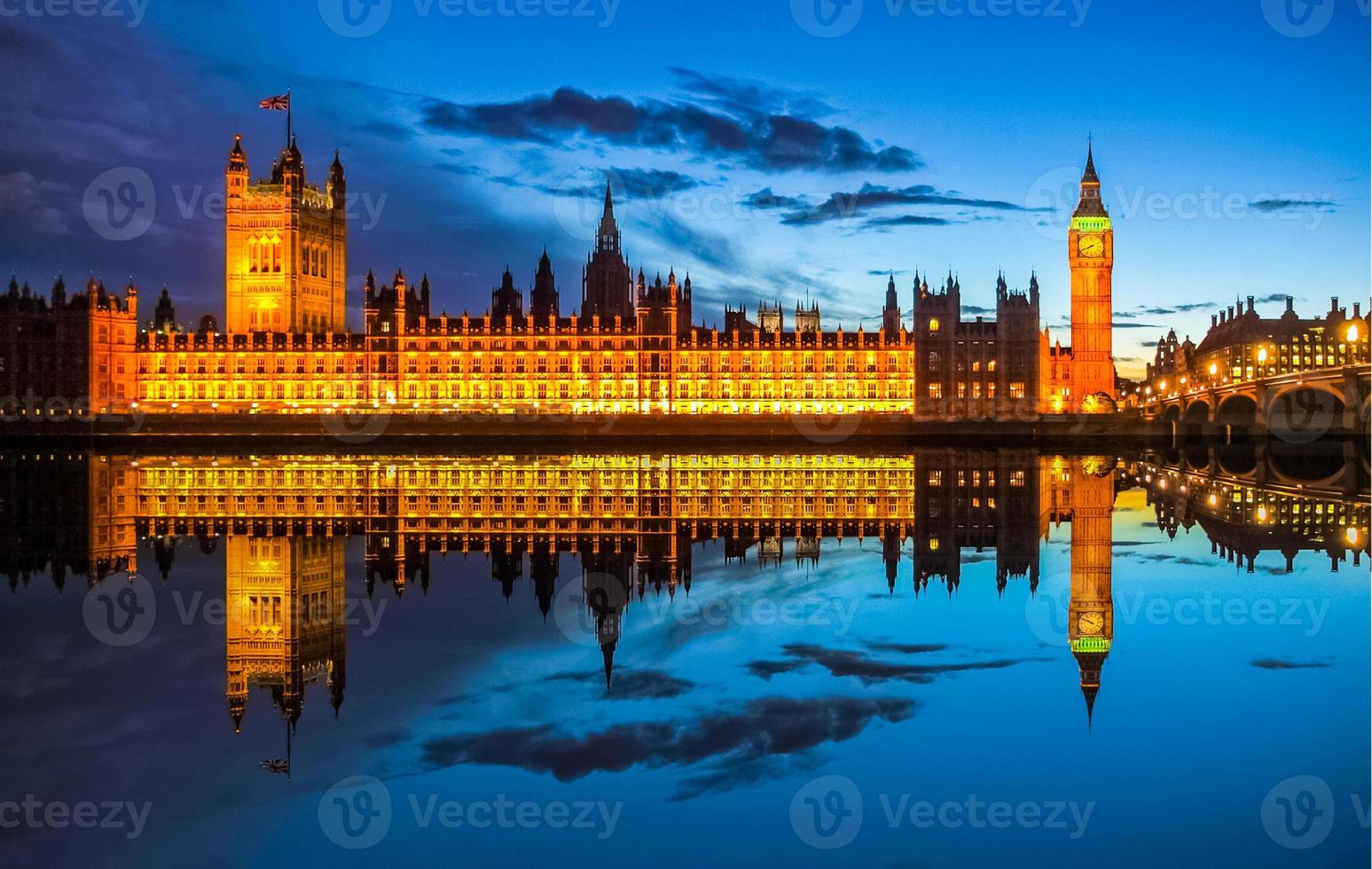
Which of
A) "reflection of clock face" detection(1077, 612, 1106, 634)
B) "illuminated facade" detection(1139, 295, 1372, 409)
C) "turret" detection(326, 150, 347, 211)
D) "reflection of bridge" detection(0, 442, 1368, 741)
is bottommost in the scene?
"reflection of clock face" detection(1077, 612, 1106, 634)

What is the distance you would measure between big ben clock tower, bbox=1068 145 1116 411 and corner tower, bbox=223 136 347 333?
228 ft

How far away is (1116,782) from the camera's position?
11.4m

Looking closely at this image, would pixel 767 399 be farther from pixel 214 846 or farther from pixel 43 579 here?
pixel 214 846

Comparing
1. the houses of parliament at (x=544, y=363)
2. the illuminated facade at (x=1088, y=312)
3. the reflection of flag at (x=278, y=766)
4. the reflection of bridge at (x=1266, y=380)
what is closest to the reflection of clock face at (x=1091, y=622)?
the reflection of flag at (x=278, y=766)

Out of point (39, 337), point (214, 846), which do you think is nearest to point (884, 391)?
point (39, 337)

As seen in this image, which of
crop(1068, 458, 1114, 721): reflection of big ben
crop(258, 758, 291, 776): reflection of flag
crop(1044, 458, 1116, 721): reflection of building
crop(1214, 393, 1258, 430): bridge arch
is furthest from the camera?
crop(1214, 393, 1258, 430): bridge arch

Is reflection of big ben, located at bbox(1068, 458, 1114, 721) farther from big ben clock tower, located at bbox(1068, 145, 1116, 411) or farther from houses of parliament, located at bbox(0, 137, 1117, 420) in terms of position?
big ben clock tower, located at bbox(1068, 145, 1116, 411)

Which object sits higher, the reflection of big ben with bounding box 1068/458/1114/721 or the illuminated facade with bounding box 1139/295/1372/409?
the illuminated facade with bounding box 1139/295/1372/409

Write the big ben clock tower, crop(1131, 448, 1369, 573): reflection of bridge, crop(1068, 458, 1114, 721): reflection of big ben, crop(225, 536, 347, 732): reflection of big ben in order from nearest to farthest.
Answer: crop(225, 536, 347, 732): reflection of big ben, crop(1068, 458, 1114, 721): reflection of big ben, crop(1131, 448, 1369, 573): reflection of bridge, the big ben clock tower

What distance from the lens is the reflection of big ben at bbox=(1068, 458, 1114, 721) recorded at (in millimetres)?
15711

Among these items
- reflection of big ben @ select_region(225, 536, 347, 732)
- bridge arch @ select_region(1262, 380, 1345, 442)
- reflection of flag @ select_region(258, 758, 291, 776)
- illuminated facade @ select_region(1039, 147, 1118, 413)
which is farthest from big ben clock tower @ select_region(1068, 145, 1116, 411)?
reflection of flag @ select_region(258, 758, 291, 776)

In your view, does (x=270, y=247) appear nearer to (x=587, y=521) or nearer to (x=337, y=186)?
(x=337, y=186)

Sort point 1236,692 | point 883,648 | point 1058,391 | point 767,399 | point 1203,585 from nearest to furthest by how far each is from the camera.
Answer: point 1236,692 → point 883,648 → point 1203,585 → point 767,399 → point 1058,391

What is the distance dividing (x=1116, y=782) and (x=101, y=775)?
8416mm
